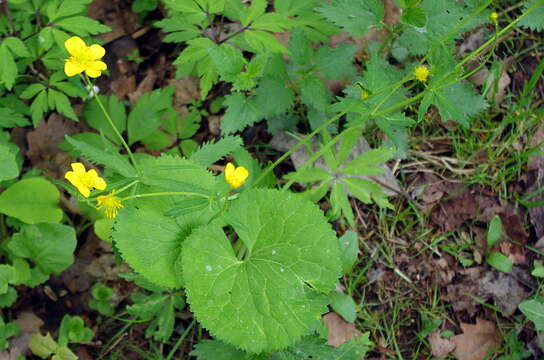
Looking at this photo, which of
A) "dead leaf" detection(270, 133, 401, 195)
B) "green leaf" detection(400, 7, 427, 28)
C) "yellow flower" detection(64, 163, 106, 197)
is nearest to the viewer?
"yellow flower" detection(64, 163, 106, 197)

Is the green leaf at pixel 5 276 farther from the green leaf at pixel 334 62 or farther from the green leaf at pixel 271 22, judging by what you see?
the green leaf at pixel 334 62

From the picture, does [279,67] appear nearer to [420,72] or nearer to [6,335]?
[420,72]

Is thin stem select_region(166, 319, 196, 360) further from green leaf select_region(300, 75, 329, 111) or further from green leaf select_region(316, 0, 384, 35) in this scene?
green leaf select_region(316, 0, 384, 35)

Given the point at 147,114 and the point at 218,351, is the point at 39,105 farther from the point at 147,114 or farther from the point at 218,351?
the point at 218,351

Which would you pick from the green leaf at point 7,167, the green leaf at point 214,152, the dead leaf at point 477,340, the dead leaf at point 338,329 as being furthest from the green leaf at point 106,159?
the dead leaf at point 477,340

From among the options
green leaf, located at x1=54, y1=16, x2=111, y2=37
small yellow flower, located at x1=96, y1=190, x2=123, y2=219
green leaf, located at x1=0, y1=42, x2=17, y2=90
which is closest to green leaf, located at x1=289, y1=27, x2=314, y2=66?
green leaf, located at x1=54, y1=16, x2=111, y2=37

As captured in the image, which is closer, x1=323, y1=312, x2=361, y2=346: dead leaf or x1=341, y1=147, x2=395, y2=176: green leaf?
x1=341, y1=147, x2=395, y2=176: green leaf
